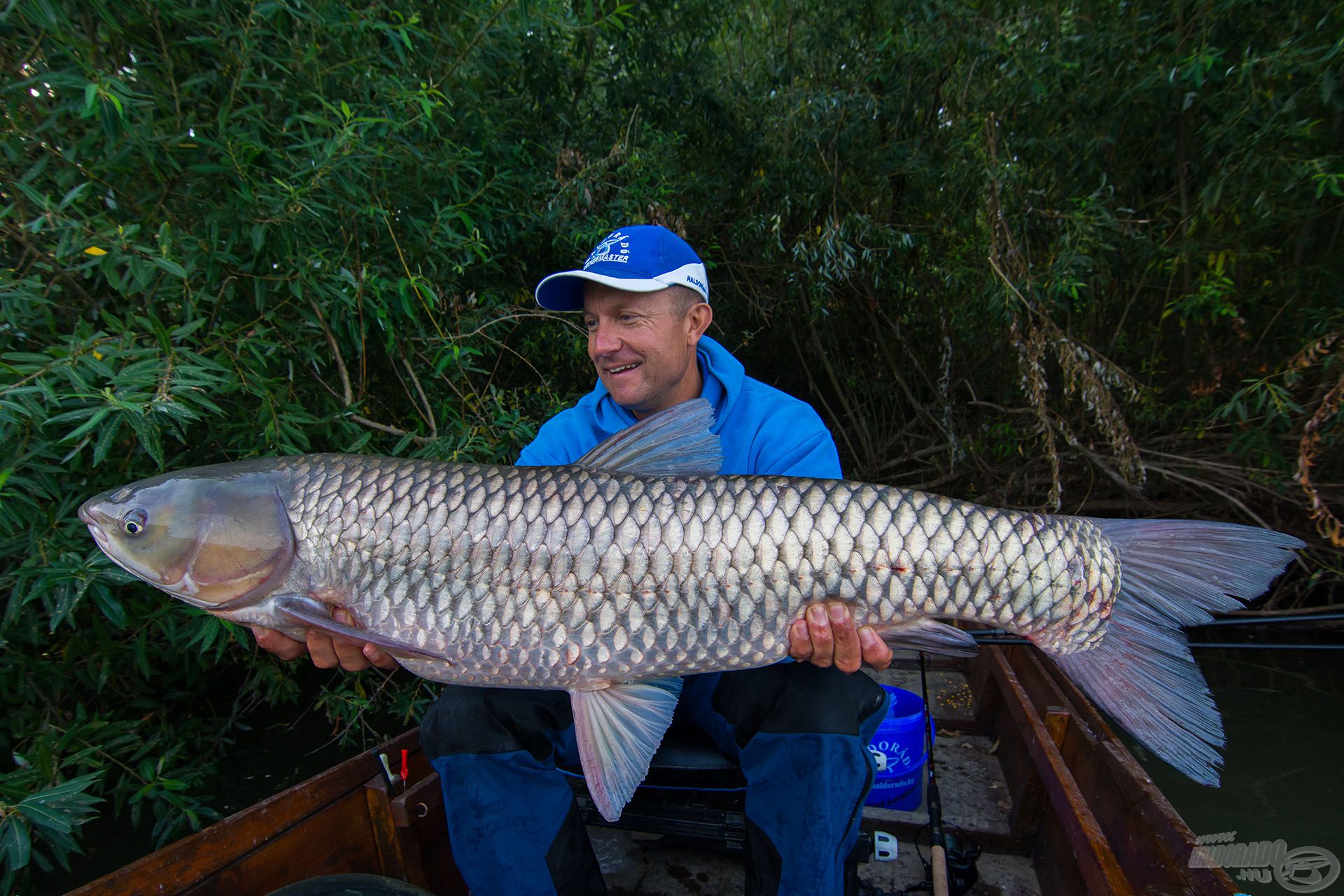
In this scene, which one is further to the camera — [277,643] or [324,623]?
[277,643]

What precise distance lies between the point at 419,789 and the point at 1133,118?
3718 millimetres

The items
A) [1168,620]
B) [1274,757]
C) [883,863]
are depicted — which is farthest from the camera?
[1274,757]

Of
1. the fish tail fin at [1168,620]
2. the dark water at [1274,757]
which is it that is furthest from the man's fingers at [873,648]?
the dark water at [1274,757]

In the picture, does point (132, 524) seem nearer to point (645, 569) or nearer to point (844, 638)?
point (645, 569)

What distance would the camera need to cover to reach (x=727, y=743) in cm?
145

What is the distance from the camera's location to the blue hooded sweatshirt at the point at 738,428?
1.63 metres

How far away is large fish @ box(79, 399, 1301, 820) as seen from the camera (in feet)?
3.96

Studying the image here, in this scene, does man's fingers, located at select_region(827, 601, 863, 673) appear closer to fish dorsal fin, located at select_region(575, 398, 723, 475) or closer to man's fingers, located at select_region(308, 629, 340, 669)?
fish dorsal fin, located at select_region(575, 398, 723, 475)

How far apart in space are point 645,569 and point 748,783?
17.5 inches

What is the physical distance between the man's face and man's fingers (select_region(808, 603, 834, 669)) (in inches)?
24.0
